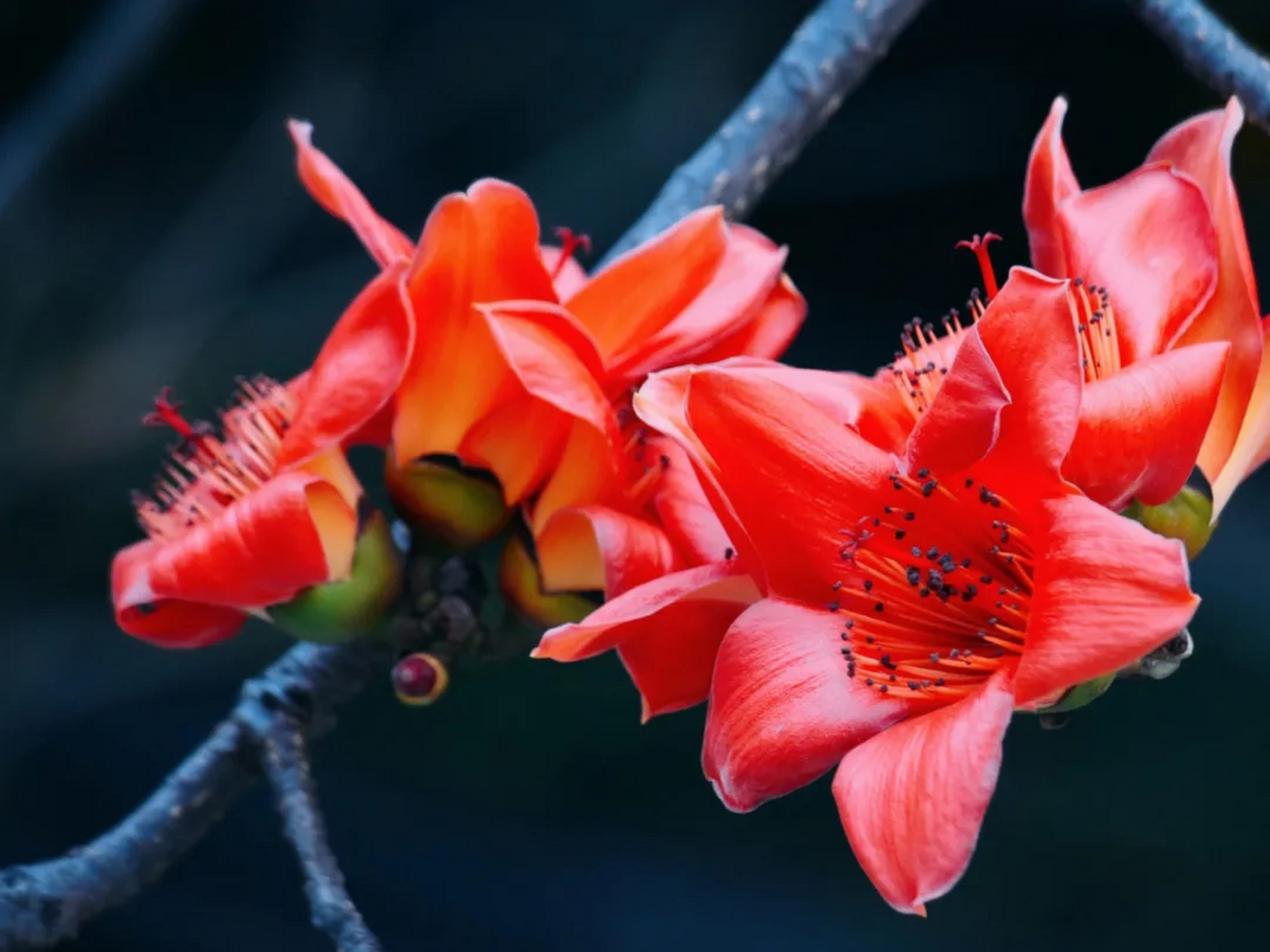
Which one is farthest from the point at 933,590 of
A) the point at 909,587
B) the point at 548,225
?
the point at 548,225

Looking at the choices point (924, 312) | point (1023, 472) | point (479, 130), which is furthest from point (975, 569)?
point (479, 130)

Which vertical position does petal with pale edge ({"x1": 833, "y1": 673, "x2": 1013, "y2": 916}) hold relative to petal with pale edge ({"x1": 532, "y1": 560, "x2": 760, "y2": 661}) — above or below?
below

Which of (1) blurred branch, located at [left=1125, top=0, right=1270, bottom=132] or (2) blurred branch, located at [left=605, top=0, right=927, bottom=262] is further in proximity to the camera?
(2) blurred branch, located at [left=605, top=0, right=927, bottom=262]

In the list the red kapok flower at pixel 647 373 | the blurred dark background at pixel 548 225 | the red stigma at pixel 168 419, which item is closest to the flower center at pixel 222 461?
the red stigma at pixel 168 419

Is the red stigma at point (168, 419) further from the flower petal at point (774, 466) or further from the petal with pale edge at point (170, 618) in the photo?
the flower petal at point (774, 466)

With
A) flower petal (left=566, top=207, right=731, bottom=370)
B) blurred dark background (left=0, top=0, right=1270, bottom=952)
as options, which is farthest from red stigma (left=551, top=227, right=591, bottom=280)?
blurred dark background (left=0, top=0, right=1270, bottom=952)

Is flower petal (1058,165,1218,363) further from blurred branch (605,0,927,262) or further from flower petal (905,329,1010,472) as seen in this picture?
blurred branch (605,0,927,262)

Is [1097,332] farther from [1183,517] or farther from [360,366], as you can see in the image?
[360,366]

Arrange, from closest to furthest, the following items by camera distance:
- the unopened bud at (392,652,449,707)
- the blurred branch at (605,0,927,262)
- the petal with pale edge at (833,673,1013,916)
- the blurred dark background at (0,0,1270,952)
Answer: the petal with pale edge at (833,673,1013,916) → the unopened bud at (392,652,449,707) → the blurred branch at (605,0,927,262) → the blurred dark background at (0,0,1270,952)
